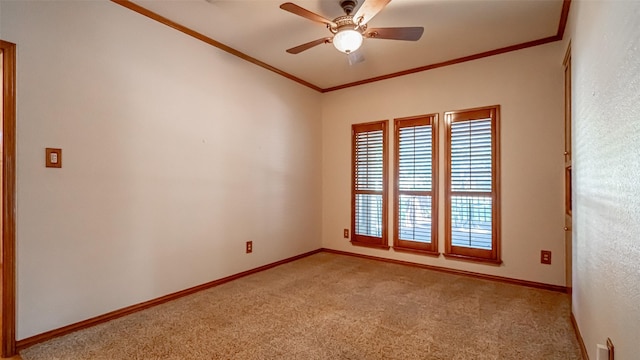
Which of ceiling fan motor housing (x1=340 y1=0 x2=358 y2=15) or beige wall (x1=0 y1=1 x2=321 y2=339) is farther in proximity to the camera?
ceiling fan motor housing (x1=340 y1=0 x2=358 y2=15)

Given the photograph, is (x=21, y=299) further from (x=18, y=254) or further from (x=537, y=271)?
(x=537, y=271)

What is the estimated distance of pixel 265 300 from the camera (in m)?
2.70

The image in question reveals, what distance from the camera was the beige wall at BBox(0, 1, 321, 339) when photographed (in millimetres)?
1977

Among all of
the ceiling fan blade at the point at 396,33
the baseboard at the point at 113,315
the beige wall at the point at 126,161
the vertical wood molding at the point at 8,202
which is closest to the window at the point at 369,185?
the beige wall at the point at 126,161

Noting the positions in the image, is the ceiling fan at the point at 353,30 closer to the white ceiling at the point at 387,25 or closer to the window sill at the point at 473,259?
the white ceiling at the point at 387,25

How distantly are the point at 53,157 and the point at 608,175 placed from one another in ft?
10.4

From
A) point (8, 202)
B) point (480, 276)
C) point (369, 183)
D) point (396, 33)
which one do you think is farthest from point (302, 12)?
point (480, 276)

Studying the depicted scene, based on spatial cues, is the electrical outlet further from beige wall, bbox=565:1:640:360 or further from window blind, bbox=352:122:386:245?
window blind, bbox=352:122:386:245

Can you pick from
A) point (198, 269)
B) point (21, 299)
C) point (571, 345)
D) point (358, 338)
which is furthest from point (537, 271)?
point (21, 299)

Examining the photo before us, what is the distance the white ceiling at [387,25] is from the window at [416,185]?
2.62 feet

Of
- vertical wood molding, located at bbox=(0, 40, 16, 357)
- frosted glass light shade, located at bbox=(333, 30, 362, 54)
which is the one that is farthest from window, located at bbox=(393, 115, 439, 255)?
vertical wood molding, located at bbox=(0, 40, 16, 357)

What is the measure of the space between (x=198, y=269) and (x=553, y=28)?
4032 mm

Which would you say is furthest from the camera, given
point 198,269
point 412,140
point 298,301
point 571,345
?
point 412,140

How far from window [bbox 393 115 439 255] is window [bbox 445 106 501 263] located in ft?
0.54
